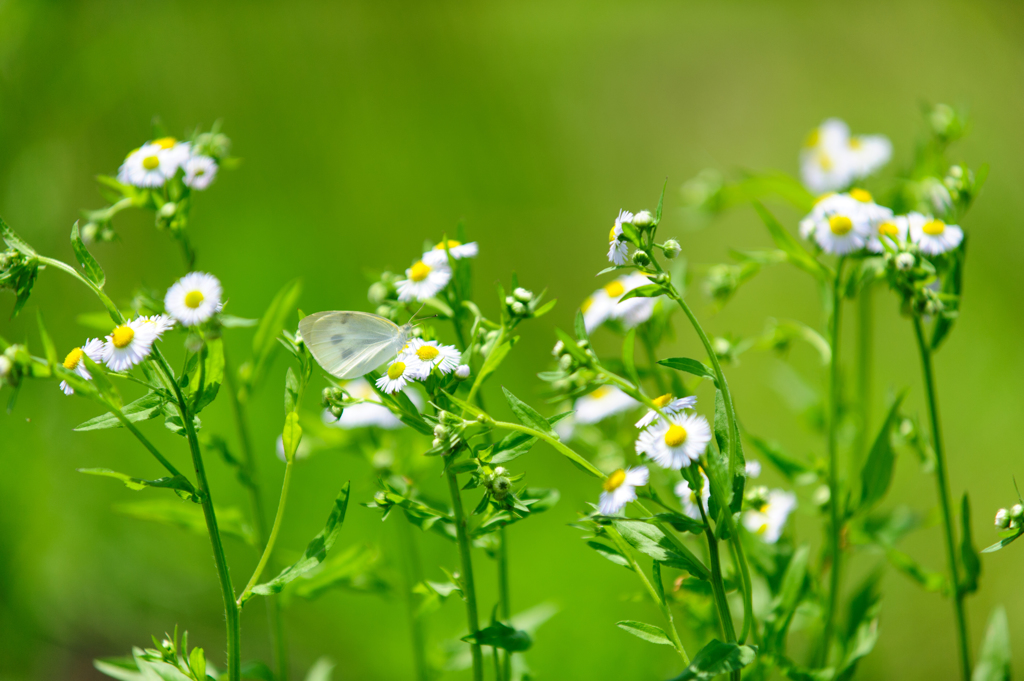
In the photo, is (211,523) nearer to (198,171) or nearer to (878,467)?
(198,171)

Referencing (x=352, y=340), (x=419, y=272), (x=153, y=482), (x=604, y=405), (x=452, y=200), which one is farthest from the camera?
(x=452, y=200)

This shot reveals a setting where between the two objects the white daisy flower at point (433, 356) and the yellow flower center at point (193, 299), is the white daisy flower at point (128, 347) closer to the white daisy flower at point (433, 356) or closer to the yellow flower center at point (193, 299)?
the yellow flower center at point (193, 299)

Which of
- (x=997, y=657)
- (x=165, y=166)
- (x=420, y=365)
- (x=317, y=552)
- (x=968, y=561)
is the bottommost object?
(x=997, y=657)


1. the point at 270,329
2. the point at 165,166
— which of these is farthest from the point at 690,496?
the point at 165,166

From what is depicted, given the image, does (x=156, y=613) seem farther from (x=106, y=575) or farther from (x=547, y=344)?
(x=547, y=344)

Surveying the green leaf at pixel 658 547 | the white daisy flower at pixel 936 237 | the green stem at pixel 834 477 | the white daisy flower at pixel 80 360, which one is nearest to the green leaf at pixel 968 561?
the green stem at pixel 834 477

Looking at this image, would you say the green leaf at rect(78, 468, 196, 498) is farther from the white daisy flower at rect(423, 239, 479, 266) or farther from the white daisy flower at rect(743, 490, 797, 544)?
the white daisy flower at rect(743, 490, 797, 544)

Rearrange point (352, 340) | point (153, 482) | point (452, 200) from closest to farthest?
point (153, 482), point (352, 340), point (452, 200)
